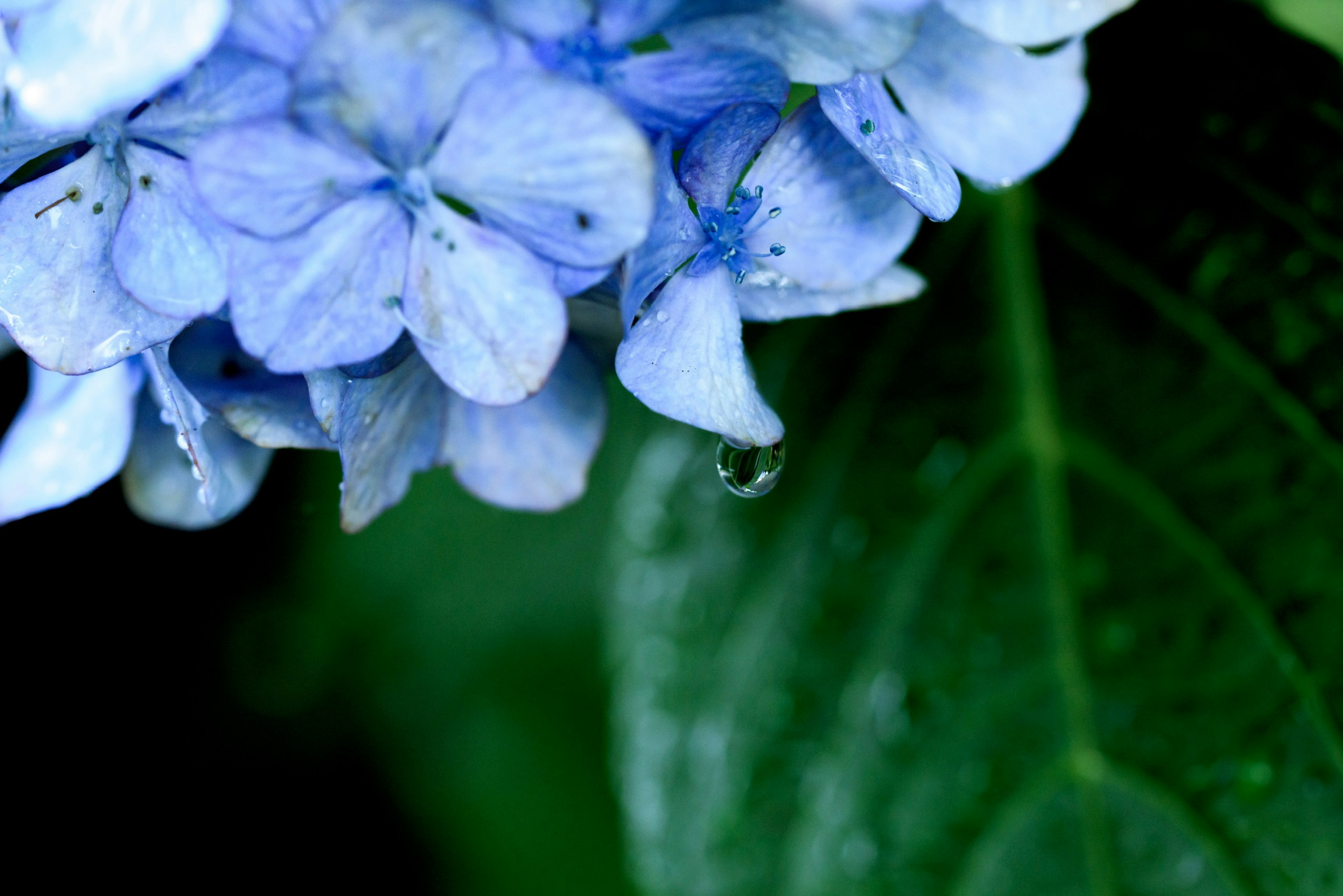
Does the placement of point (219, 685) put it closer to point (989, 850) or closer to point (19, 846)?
point (19, 846)

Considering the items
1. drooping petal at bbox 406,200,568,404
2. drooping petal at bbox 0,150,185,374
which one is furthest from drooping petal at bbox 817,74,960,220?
drooping petal at bbox 0,150,185,374

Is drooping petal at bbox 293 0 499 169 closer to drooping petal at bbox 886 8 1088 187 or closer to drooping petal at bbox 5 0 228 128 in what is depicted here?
drooping petal at bbox 5 0 228 128

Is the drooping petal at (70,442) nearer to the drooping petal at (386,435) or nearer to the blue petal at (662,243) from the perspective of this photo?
the drooping petal at (386,435)

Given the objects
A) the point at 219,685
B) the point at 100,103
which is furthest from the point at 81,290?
the point at 219,685

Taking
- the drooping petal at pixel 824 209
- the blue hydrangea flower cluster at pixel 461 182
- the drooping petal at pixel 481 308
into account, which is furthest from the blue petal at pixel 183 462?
the drooping petal at pixel 824 209

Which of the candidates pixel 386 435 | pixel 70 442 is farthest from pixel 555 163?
pixel 70 442

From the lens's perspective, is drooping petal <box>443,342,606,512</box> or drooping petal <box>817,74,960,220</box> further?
drooping petal <box>443,342,606,512</box>
